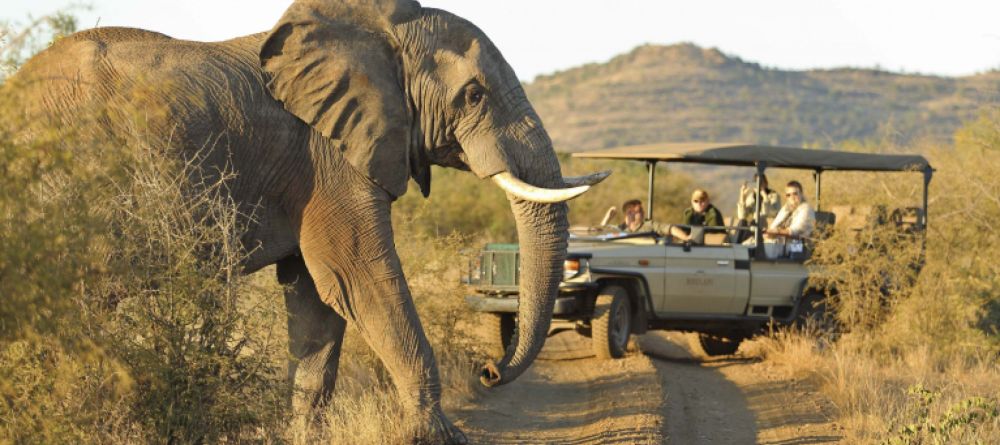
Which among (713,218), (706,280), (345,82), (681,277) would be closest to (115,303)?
(345,82)

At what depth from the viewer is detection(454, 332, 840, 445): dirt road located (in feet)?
33.5

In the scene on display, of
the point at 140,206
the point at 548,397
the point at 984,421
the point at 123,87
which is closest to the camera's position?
the point at 140,206

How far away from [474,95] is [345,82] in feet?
2.67

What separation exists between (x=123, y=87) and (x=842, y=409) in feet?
20.3

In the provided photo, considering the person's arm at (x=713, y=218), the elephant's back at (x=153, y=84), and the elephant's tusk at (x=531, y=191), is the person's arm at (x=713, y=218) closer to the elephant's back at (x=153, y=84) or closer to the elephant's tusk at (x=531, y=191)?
the elephant's tusk at (x=531, y=191)

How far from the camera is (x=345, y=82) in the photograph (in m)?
8.66

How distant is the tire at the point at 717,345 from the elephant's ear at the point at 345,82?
7831mm

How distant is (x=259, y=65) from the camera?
8750 millimetres

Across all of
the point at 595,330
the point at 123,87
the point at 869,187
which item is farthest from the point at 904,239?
the point at 123,87

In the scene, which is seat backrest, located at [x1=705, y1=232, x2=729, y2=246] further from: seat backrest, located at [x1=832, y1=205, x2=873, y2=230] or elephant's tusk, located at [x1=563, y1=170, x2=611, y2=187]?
elephant's tusk, located at [x1=563, y1=170, x2=611, y2=187]

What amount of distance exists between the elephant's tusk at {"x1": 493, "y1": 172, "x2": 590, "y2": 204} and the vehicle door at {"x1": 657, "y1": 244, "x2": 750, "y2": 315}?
5.79 meters

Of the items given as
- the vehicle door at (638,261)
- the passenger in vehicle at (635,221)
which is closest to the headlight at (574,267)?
the vehicle door at (638,261)

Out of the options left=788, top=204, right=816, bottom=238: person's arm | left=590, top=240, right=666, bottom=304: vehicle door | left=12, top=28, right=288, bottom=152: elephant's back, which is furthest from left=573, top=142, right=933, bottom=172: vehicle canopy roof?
left=12, top=28, right=288, bottom=152: elephant's back

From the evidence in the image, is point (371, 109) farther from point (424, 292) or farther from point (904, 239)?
point (904, 239)
